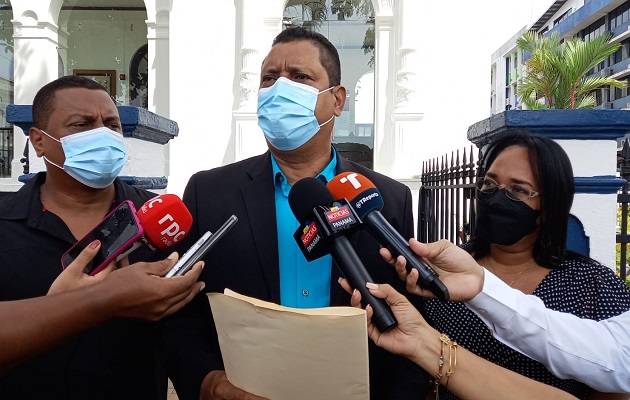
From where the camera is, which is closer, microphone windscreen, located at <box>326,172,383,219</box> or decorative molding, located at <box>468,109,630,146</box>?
microphone windscreen, located at <box>326,172,383,219</box>

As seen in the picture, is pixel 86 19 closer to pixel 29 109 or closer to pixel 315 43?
pixel 29 109

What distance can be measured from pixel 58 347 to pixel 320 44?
1.37m

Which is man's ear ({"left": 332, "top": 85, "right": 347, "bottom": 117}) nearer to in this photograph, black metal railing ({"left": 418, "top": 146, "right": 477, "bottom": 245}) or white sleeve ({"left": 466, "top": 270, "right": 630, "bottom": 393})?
white sleeve ({"left": 466, "top": 270, "right": 630, "bottom": 393})

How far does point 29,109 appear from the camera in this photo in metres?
3.08

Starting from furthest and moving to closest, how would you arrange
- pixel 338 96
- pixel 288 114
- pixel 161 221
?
pixel 338 96 → pixel 288 114 → pixel 161 221

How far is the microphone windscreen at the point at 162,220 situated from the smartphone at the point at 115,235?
0.03 metres

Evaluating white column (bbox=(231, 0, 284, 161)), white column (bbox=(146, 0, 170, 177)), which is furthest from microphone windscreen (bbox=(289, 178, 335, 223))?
white column (bbox=(146, 0, 170, 177))

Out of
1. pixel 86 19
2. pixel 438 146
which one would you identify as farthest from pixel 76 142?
pixel 86 19

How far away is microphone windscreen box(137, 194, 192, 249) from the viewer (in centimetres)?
156

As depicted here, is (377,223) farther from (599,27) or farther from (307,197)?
(599,27)

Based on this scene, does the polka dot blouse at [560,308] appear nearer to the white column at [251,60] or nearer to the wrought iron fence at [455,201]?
the wrought iron fence at [455,201]

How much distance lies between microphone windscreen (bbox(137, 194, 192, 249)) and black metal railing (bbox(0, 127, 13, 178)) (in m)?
10.8

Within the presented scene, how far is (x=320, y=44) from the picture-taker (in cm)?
206

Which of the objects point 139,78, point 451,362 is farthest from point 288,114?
point 139,78
